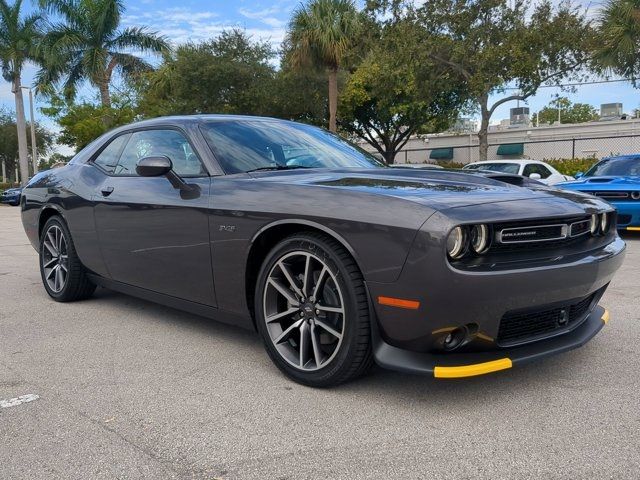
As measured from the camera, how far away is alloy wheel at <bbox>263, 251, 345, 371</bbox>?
9.66 feet

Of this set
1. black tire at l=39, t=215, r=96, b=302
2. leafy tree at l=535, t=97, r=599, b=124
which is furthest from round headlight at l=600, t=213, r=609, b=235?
leafy tree at l=535, t=97, r=599, b=124

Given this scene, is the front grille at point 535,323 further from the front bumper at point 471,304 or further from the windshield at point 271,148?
the windshield at point 271,148

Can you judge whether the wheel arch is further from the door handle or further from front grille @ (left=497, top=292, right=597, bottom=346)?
the door handle

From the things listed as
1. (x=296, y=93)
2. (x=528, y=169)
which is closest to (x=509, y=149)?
(x=296, y=93)

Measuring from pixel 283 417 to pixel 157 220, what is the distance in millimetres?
1696

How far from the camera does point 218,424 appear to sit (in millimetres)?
2672

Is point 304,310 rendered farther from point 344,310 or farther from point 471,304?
point 471,304

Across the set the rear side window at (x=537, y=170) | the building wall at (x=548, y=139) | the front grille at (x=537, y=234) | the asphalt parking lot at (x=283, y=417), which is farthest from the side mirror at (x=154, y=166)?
the building wall at (x=548, y=139)

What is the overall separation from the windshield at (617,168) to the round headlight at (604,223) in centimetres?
693

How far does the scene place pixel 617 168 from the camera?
9.76m

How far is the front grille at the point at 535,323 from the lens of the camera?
8.91 ft

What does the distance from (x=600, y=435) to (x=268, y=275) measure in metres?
1.72

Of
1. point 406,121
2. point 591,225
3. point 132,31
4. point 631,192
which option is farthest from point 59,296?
point 406,121

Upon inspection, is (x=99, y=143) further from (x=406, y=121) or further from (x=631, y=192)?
(x=406, y=121)
